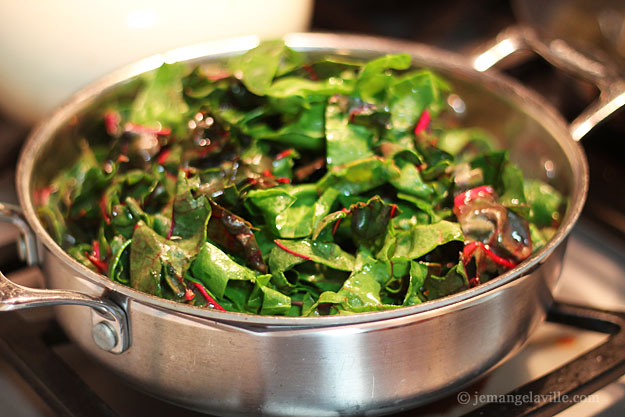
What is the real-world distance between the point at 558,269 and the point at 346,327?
0.29 meters

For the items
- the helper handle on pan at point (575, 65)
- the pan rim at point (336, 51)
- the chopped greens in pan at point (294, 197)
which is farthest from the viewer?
the helper handle on pan at point (575, 65)

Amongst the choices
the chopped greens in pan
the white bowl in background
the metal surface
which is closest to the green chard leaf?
the chopped greens in pan

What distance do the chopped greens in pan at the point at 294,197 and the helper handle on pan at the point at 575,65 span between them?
0.11m

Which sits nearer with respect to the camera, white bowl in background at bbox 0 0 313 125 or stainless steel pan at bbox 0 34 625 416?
stainless steel pan at bbox 0 34 625 416

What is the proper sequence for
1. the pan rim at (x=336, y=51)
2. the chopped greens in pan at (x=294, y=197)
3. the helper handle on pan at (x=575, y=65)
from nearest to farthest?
the pan rim at (x=336, y=51) → the chopped greens in pan at (x=294, y=197) → the helper handle on pan at (x=575, y=65)

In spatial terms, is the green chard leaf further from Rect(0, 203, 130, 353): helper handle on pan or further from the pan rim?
Rect(0, 203, 130, 353): helper handle on pan

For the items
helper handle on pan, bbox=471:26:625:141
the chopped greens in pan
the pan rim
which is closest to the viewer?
the pan rim

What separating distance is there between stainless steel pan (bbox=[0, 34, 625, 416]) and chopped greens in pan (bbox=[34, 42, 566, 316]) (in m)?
0.05

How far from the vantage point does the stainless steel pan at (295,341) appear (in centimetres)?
56

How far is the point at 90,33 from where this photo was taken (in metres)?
0.98

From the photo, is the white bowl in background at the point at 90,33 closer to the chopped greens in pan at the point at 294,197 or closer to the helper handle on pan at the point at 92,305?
the chopped greens in pan at the point at 294,197

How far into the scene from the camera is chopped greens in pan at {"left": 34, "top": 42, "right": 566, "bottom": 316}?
0.67 metres

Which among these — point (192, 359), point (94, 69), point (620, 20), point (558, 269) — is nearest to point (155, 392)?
point (192, 359)

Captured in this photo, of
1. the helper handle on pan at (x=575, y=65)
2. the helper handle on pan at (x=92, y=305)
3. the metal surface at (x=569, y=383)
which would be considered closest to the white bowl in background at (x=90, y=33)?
the helper handle on pan at (x=575, y=65)
